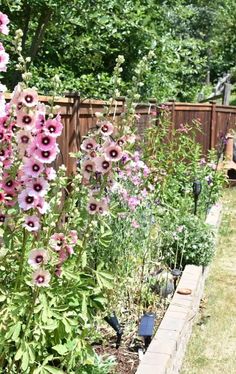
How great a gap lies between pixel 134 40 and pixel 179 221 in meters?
4.23

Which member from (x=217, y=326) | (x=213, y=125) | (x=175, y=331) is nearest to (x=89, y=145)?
(x=175, y=331)

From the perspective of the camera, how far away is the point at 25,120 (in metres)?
2.29

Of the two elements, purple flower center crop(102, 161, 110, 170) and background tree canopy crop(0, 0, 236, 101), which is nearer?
purple flower center crop(102, 161, 110, 170)

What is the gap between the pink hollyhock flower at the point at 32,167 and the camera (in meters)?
2.29

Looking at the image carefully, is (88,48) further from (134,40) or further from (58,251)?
(58,251)

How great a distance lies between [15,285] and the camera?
2576 millimetres

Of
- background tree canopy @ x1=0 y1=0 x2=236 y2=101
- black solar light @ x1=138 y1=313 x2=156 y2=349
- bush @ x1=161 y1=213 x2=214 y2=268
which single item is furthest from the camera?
background tree canopy @ x1=0 y1=0 x2=236 y2=101

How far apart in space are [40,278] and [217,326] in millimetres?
2649

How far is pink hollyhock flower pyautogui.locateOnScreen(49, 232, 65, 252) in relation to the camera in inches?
98.9

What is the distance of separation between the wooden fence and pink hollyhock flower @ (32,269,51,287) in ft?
2.58

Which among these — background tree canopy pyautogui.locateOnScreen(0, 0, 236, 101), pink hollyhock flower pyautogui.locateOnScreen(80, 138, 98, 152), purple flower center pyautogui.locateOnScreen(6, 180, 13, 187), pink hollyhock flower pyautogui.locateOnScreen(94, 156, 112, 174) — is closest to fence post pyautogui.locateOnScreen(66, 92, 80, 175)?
background tree canopy pyautogui.locateOnScreen(0, 0, 236, 101)

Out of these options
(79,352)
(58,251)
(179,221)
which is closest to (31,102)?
(58,251)

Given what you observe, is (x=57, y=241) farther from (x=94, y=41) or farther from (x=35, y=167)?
(x=94, y=41)

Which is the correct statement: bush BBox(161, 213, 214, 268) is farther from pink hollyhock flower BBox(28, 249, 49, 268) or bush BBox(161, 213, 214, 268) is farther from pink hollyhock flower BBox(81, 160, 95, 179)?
pink hollyhock flower BBox(28, 249, 49, 268)
